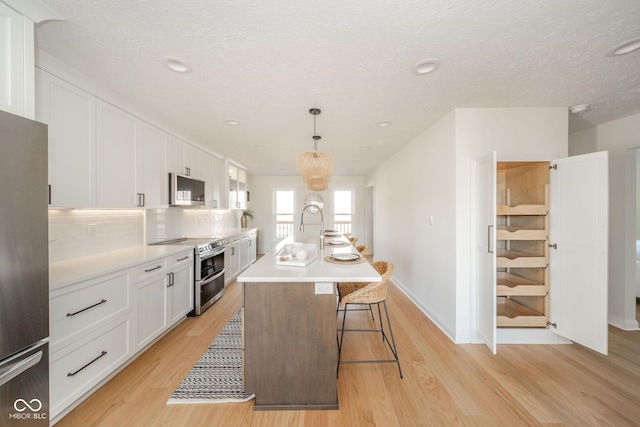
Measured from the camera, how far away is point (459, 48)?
1.57 meters

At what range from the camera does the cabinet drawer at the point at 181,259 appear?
2.69 meters

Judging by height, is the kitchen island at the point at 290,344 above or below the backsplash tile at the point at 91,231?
below

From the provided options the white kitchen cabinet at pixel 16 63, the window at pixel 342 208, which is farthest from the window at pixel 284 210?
the white kitchen cabinet at pixel 16 63

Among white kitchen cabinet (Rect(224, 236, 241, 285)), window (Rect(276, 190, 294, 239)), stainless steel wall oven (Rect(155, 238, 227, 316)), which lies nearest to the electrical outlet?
stainless steel wall oven (Rect(155, 238, 227, 316))

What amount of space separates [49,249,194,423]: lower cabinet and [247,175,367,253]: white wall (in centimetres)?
487

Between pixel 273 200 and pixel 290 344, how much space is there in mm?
6124

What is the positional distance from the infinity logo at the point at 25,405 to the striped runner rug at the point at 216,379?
31.4 inches

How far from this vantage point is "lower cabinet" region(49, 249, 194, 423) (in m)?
1.53

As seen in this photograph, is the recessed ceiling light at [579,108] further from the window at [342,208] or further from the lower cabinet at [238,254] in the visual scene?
the window at [342,208]

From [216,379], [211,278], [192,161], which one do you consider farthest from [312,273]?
[192,161]

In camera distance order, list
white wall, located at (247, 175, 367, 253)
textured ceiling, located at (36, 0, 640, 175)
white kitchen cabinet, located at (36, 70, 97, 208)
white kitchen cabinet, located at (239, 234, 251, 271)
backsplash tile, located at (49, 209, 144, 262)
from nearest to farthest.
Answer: textured ceiling, located at (36, 0, 640, 175) → white kitchen cabinet, located at (36, 70, 97, 208) → backsplash tile, located at (49, 209, 144, 262) → white kitchen cabinet, located at (239, 234, 251, 271) → white wall, located at (247, 175, 367, 253)

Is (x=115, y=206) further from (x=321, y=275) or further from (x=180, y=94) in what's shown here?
(x=321, y=275)

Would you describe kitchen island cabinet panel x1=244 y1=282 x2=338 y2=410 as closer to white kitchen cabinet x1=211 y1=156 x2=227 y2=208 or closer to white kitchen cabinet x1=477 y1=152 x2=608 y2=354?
white kitchen cabinet x1=477 y1=152 x2=608 y2=354

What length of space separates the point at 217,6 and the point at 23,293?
67.5 inches
